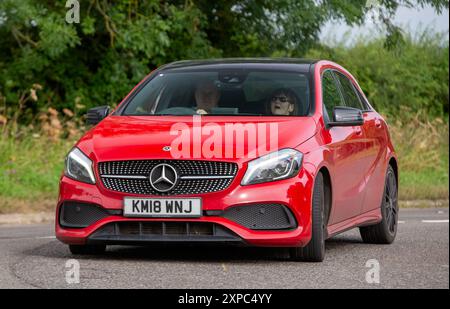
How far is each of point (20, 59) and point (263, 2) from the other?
15.0 ft

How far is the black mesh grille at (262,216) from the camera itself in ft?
30.5

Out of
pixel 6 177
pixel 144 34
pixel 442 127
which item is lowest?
pixel 442 127

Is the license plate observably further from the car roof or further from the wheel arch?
the wheel arch

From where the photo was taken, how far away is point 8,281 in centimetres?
860

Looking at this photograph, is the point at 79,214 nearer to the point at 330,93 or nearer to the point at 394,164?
the point at 330,93

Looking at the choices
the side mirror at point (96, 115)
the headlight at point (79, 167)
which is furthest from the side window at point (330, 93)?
the headlight at point (79, 167)

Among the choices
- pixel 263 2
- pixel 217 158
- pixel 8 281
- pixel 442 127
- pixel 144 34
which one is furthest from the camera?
pixel 442 127

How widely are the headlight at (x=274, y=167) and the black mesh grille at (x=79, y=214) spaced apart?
1.13m

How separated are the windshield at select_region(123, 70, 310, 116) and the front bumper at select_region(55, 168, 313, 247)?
1.17m

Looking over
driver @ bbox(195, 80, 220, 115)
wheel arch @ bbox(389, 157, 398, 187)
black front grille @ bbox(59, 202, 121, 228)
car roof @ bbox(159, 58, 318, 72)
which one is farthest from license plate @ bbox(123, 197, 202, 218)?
wheel arch @ bbox(389, 157, 398, 187)

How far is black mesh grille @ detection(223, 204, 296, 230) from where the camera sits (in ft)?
30.5

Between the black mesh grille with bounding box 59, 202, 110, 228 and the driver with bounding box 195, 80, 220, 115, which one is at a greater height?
the driver with bounding box 195, 80, 220, 115
